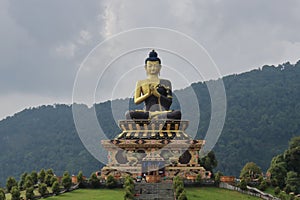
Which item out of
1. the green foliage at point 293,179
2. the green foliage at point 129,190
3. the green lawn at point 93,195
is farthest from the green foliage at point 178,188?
the green foliage at point 293,179

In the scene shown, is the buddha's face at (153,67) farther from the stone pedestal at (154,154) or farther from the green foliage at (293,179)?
the green foliage at (293,179)

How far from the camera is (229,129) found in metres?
66.8

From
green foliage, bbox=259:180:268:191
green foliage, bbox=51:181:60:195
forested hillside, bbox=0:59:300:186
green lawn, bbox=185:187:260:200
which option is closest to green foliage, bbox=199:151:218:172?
green foliage, bbox=259:180:268:191

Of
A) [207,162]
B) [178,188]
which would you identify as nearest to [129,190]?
[178,188]

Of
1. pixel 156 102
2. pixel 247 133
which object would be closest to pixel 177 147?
pixel 156 102

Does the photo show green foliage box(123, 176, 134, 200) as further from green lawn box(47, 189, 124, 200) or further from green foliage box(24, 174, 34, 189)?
green foliage box(24, 174, 34, 189)

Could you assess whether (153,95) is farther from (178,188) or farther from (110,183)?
(178,188)

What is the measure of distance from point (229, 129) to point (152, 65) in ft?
113

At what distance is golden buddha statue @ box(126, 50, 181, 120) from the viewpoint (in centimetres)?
3219

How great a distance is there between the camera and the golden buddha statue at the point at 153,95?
106ft

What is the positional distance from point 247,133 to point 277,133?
11.0 feet

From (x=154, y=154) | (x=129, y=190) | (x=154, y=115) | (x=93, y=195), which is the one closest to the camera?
(x=129, y=190)

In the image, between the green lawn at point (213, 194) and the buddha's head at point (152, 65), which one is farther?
the buddha's head at point (152, 65)

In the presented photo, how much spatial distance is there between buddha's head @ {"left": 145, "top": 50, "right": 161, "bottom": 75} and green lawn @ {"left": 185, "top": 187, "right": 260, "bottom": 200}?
10.1 m
